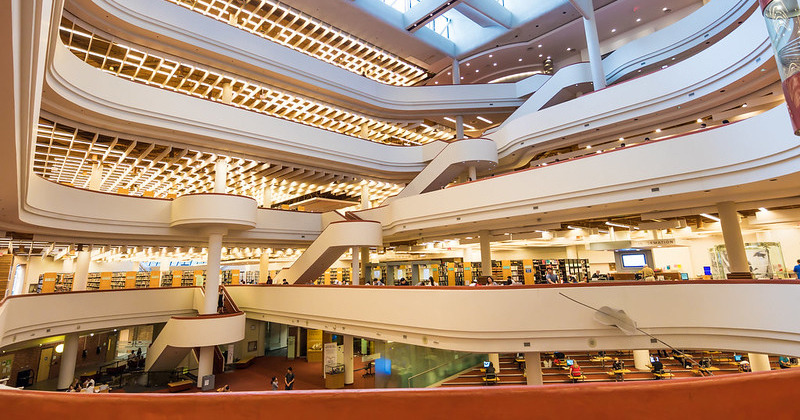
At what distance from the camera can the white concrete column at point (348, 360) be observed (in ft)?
44.1

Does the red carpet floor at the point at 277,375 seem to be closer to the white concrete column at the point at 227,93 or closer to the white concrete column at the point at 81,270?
the white concrete column at the point at 81,270

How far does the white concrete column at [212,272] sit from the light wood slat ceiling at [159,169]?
314cm

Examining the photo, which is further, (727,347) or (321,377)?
(321,377)

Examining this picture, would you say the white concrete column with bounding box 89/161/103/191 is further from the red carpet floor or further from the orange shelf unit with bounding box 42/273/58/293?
the red carpet floor

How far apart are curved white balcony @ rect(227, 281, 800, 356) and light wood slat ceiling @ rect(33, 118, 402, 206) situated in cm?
917

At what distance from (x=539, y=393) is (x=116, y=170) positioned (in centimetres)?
2121

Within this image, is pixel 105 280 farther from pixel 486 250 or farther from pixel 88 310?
pixel 486 250

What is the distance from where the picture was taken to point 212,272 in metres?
12.6

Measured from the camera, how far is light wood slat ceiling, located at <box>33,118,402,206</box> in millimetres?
12836

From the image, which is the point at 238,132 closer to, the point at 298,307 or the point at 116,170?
the point at 298,307

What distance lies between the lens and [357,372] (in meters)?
15.2

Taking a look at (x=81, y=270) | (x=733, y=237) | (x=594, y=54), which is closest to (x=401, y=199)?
(x=733, y=237)

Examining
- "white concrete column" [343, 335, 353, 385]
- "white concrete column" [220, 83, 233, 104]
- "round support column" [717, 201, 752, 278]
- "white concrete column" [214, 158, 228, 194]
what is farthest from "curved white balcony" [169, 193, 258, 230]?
"round support column" [717, 201, 752, 278]

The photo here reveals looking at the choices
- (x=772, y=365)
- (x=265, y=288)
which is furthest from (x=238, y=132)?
(x=772, y=365)
